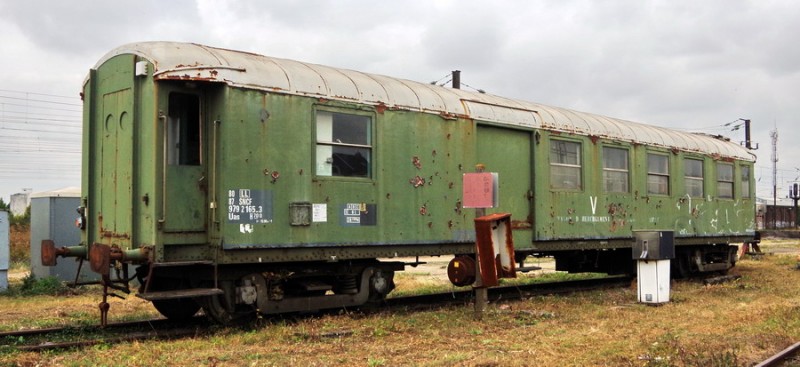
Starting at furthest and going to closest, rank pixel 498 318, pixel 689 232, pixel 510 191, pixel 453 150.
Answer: pixel 689 232, pixel 510 191, pixel 453 150, pixel 498 318

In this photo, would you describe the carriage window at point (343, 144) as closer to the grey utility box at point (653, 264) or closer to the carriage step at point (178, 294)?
the carriage step at point (178, 294)

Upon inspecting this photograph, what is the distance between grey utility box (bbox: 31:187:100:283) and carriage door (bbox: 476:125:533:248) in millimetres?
8092

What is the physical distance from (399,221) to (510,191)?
253 cm

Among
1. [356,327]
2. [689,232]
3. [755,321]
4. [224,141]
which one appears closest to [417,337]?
[356,327]

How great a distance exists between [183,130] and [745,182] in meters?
14.3

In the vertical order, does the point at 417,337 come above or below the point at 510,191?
below

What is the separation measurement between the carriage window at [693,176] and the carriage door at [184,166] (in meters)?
11.0

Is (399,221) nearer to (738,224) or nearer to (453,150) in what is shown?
(453,150)

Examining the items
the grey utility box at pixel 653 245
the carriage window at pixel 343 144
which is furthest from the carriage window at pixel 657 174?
the carriage window at pixel 343 144

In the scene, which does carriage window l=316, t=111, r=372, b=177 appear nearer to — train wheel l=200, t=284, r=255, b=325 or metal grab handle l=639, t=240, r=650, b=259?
train wheel l=200, t=284, r=255, b=325

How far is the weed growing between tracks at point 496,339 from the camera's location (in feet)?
21.7

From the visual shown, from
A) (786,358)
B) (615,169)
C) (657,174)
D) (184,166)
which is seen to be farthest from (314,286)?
(657,174)

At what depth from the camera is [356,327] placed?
8.48 meters

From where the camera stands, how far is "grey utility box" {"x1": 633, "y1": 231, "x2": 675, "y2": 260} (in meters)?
11.4
